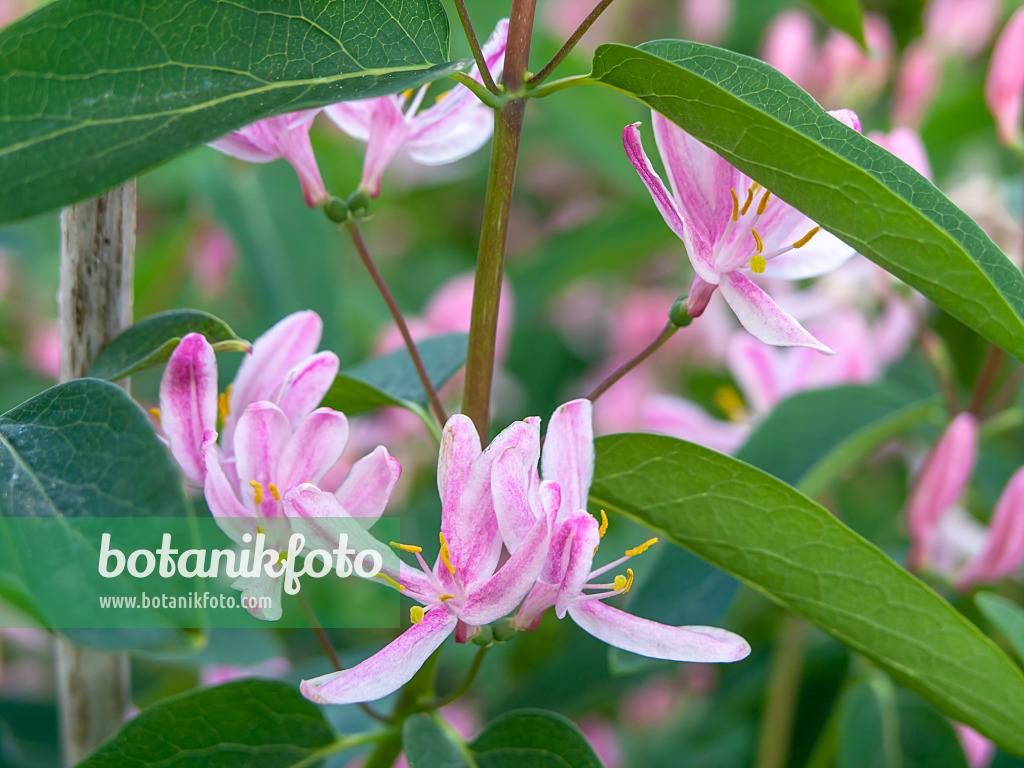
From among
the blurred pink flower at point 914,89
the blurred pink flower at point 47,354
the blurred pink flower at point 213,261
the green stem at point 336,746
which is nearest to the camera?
the green stem at point 336,746

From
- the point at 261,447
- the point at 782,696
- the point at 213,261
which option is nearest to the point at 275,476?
the point at 261,447

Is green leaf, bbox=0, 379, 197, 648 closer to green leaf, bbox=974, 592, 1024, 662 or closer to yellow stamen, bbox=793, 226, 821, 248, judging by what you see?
yellow stamen, bbox=793, 226, 821, 248

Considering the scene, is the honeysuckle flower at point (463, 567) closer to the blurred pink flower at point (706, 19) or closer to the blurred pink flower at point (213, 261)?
the blurred pink flower at point (213, 261)

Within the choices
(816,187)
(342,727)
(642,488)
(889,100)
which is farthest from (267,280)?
(889,100)

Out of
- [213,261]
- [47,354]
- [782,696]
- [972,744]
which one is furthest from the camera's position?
[213,261]

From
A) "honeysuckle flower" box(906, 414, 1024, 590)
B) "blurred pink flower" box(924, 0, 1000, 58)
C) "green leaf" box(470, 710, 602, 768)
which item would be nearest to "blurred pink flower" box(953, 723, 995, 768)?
"honeysuckle flower" box(906, 414, 1024, 590)

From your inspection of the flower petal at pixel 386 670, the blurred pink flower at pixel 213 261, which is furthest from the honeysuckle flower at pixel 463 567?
the blurred pink flower at pixel 213 261

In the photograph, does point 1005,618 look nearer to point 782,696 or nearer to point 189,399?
point 782,696
